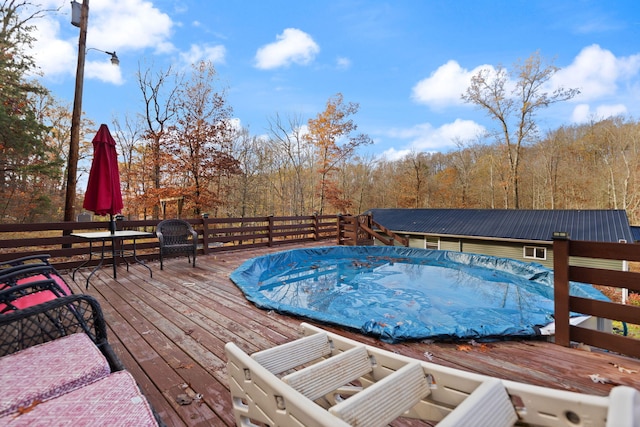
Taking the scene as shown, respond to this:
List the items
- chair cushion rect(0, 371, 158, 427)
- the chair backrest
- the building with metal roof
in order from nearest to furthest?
chair cushion rect(0, 371, 158, 427) → the chair backrest → the building with metal roof

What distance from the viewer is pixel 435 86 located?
1895cm

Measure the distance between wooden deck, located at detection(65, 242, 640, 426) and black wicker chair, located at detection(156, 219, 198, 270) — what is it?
1.21m

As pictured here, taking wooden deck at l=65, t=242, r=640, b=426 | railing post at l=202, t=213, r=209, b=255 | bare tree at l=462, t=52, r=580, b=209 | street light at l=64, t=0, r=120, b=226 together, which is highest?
bare tree at l=462, t=52, r=580, b=209

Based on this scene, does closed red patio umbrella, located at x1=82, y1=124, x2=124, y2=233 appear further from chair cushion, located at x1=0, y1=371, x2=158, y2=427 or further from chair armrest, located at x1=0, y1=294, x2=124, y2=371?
chair cushion, located at x1=0, y1=371, x2=158, y2=427

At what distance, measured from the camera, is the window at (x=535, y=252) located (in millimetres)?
10830

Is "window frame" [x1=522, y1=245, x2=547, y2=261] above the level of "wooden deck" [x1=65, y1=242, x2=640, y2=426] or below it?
below

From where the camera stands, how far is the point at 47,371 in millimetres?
1112

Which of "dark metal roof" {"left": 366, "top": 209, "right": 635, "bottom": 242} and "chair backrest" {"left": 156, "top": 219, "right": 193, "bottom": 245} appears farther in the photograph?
"dark metal roof" {"left": 366, "top": 209, "right": 635, "bottom": 242}

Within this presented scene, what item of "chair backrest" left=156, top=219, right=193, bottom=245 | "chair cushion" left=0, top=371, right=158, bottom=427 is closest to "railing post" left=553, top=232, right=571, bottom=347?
"chair cushion" left=0, top=371, right=158, bottom=427

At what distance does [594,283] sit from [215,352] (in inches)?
105

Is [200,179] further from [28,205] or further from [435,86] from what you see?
[435,86]

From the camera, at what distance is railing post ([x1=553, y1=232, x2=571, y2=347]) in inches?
83.9

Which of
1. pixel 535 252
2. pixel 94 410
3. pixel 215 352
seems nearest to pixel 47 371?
pixel 94 410

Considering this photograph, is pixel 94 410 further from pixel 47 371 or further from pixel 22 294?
pixel 22 294
